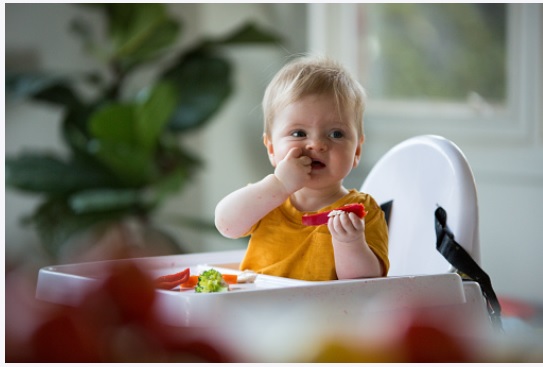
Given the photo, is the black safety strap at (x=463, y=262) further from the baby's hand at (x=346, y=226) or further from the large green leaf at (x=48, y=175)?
the large green leaf at (x=48, y=175)

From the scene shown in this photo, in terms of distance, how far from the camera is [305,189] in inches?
41.0

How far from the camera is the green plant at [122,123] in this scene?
284 centimetres

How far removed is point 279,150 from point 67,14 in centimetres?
250

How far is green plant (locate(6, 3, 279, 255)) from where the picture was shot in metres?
2.84

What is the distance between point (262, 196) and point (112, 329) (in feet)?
2.34

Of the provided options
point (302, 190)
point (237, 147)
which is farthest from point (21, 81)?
point (302, 190)

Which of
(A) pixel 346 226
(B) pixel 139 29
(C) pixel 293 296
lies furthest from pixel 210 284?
(B) pixel 139 29

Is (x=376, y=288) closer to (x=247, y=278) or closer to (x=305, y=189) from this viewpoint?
(x=247, y=278)

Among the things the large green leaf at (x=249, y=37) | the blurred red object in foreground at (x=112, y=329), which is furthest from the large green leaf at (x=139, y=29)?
the blurred red object in foreground at (x=112, y=329)

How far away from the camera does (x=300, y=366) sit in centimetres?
26

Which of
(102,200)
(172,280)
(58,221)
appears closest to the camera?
(172,280)

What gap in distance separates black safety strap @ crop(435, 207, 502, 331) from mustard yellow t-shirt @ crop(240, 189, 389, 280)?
0.22 ft

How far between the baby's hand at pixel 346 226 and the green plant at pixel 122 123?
2.00 meters

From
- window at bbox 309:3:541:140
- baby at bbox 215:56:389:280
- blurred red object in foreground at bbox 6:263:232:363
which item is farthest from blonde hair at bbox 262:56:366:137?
window at bbox 309:3:541:140
